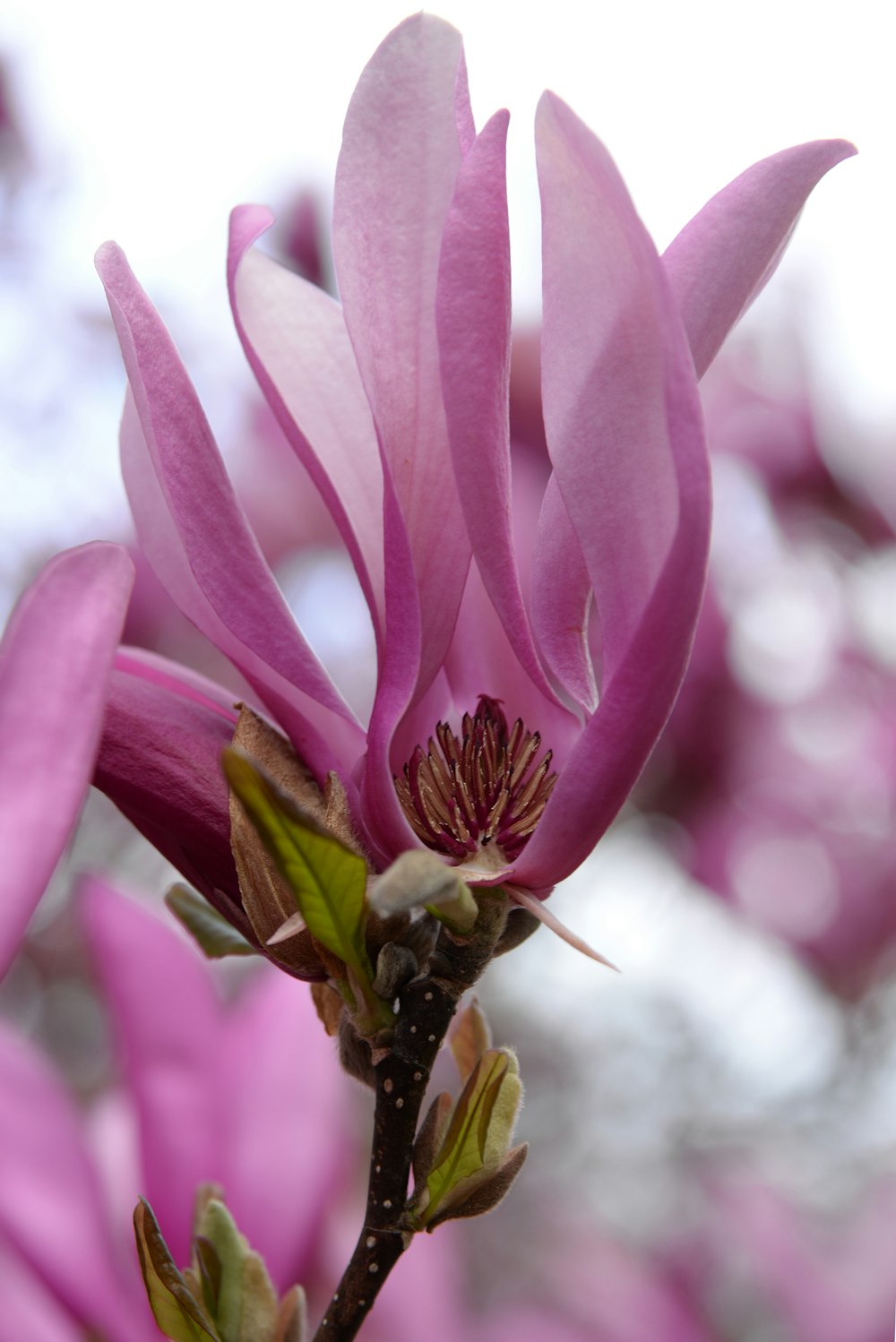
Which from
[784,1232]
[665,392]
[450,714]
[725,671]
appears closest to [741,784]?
[725,671]

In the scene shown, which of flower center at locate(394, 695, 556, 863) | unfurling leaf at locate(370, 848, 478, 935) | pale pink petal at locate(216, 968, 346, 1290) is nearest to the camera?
unfurling leaf at locate(370, 848, 478, 935)

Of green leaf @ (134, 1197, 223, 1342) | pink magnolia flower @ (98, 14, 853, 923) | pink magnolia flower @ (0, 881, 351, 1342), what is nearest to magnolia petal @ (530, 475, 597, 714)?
pink magnolia flower @ (98, 14, 853, 923)

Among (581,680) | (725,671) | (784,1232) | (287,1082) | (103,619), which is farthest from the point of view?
(725,671)

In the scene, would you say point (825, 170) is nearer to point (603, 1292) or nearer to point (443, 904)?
point (443, 904)

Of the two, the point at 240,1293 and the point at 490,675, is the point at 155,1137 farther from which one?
the point at 490,675

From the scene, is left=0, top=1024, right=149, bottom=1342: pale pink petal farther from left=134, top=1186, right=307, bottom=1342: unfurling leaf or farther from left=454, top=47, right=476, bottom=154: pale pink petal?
left=454, top=47, right=476, bottom=154: pale pink petal

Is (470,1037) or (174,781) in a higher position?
(174,781)

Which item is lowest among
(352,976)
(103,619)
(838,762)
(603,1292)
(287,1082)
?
(603,1292)

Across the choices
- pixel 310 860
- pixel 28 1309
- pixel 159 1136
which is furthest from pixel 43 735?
pixel 28 1309
